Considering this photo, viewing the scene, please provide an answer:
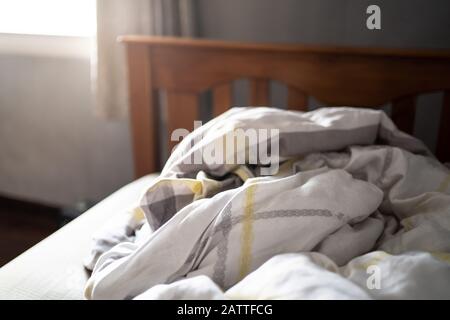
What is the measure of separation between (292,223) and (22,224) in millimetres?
1529

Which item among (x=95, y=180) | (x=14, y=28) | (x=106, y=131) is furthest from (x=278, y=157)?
(x=14, y=28)

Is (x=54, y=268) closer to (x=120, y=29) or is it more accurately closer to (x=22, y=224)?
(x=120, y=29)

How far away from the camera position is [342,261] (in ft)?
1.90

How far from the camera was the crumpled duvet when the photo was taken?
0.50 meters

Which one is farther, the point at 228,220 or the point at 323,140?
the point at 323,140

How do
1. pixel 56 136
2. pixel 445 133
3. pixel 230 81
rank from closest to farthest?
pixel 445 133 → pixel 230 81 → pixel 56 136

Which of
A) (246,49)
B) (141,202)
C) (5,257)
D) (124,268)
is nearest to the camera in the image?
(124,268)

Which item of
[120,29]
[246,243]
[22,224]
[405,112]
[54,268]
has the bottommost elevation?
[22,224]

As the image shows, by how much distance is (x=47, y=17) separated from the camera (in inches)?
62.2

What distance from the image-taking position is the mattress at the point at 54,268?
2.15 feet

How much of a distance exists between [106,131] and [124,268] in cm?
110

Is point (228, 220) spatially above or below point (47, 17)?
below

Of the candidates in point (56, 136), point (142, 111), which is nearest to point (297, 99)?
point (142, 111)

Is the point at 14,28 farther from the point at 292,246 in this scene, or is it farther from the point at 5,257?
the point at 292,246
